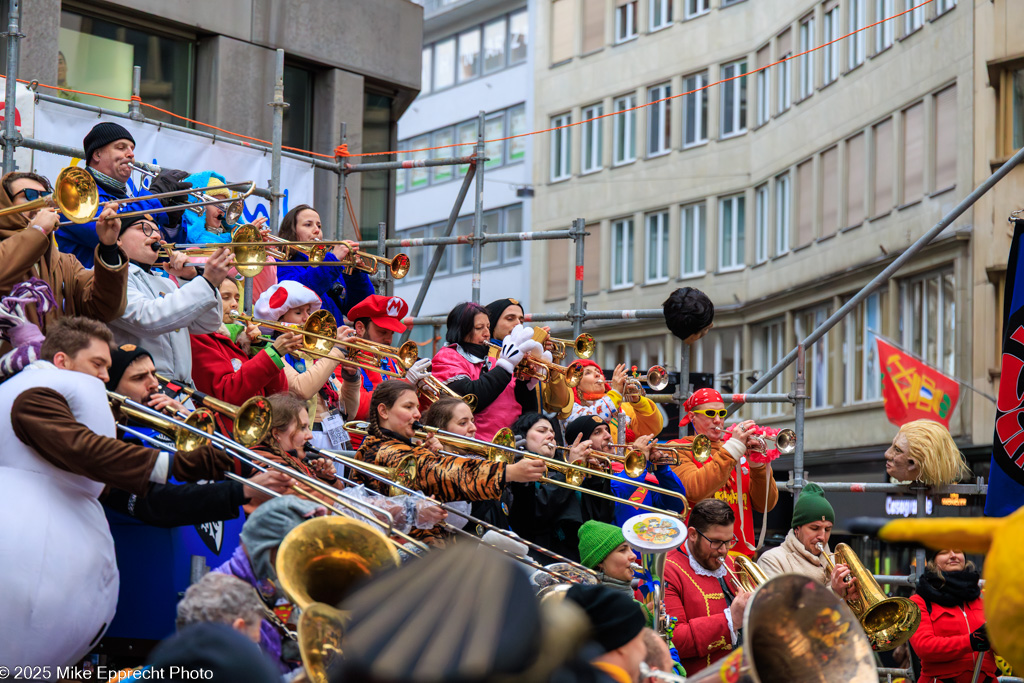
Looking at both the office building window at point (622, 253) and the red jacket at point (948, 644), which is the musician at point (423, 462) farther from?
the office building window at point (622, 253)

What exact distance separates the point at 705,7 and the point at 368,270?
25.4 m

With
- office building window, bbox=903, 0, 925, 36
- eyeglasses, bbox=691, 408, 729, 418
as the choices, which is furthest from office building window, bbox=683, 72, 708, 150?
eyeglasses, bbox=691, 408, 729, 418

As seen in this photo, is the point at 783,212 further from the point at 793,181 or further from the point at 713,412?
the point at 713,412

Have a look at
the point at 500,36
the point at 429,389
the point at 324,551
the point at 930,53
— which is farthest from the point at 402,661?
the point at 500,36

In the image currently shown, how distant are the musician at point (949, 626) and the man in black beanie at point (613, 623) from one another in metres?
4.28

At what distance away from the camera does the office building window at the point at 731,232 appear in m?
30.6

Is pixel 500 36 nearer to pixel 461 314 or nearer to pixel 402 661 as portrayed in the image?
pixel 461 314

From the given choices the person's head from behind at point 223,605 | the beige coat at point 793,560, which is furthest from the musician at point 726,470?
the person's head from behind at point 223,605

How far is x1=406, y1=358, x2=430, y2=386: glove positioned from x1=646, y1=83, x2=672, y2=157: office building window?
25784 millimetres

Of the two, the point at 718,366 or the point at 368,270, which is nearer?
the point at 368,270

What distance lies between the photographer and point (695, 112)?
31875mm

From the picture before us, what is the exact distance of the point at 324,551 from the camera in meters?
4.17

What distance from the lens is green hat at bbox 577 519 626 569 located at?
19.6 ft

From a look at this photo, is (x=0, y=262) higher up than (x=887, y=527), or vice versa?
(x=0, y=262)
